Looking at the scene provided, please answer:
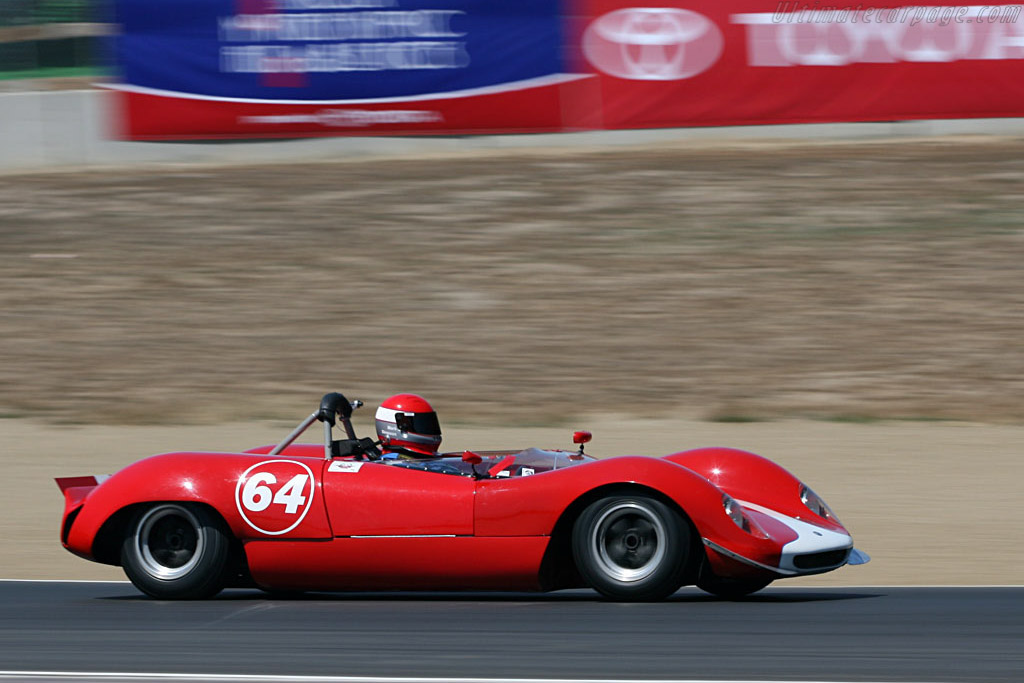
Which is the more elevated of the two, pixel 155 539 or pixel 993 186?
pixel 993 186

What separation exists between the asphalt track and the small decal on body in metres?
0.57

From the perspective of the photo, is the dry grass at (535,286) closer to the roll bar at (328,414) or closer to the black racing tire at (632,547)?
the roll bar at (328,414)

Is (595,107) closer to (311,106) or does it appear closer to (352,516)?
(311,106)

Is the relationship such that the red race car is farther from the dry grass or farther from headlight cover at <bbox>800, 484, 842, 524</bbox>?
the dry grass

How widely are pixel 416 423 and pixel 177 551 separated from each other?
1.17 m

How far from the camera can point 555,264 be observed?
15.0 metres

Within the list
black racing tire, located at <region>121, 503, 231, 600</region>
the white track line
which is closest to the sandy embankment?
black racing tire, located at <region>121, 503, 231, 600</region>

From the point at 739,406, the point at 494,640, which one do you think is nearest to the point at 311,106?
the point at 739,406

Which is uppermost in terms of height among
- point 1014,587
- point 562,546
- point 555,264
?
point 555,264

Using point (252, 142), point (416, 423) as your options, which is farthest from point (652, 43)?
point (416, 423)

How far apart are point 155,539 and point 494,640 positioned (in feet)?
5.62

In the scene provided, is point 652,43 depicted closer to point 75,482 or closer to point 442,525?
point 75,482

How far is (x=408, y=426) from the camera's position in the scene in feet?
21.9

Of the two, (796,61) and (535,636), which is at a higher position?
(796,61)
